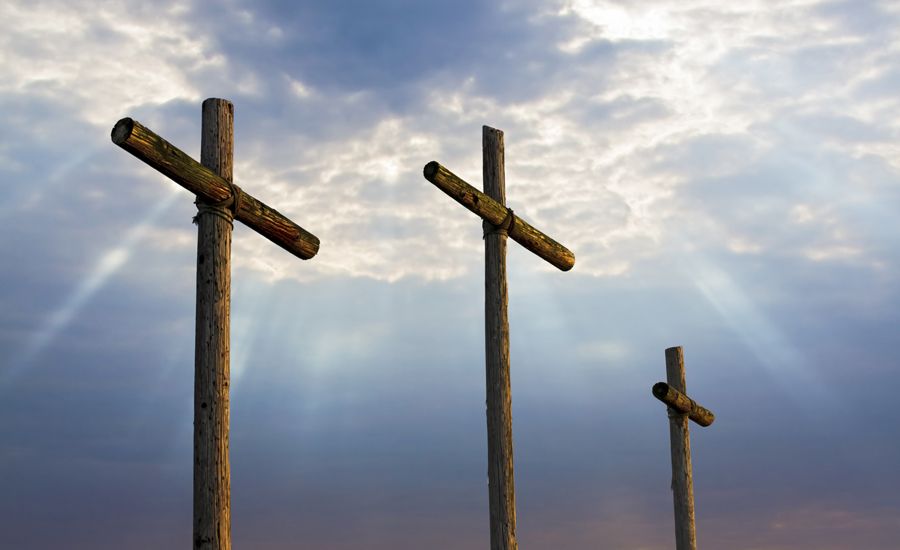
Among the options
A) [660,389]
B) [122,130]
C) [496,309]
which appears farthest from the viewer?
[660,389]

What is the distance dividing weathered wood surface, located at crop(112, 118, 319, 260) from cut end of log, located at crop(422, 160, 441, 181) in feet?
5.23

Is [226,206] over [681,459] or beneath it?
over

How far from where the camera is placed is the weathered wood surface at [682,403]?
47.3ft

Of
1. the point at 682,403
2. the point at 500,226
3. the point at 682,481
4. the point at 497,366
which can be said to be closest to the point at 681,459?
the point at 682,481

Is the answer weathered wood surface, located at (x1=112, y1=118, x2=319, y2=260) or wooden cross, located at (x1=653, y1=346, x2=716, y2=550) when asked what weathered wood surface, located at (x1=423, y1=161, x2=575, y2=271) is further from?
wooden cross, located at (x1=653, y1=346, x2=716, y2=550)

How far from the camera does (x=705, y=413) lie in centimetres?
1543

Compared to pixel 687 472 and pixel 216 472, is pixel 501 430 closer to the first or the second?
pixel 216 472

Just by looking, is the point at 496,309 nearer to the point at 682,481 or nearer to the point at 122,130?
the point at 122,130

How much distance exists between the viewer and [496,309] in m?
11.8

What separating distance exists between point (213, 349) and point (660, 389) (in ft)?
24.5

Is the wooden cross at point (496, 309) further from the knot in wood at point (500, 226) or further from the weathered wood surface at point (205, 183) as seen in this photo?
the weathered wood surface at point (205, 183)

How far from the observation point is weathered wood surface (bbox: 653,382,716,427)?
47.3 ft

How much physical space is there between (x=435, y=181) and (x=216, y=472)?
404cm

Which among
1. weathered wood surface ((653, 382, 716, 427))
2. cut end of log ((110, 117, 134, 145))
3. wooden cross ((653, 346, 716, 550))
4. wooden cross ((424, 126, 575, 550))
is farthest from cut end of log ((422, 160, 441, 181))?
wooden cross ((653, 346, 716, 550))
